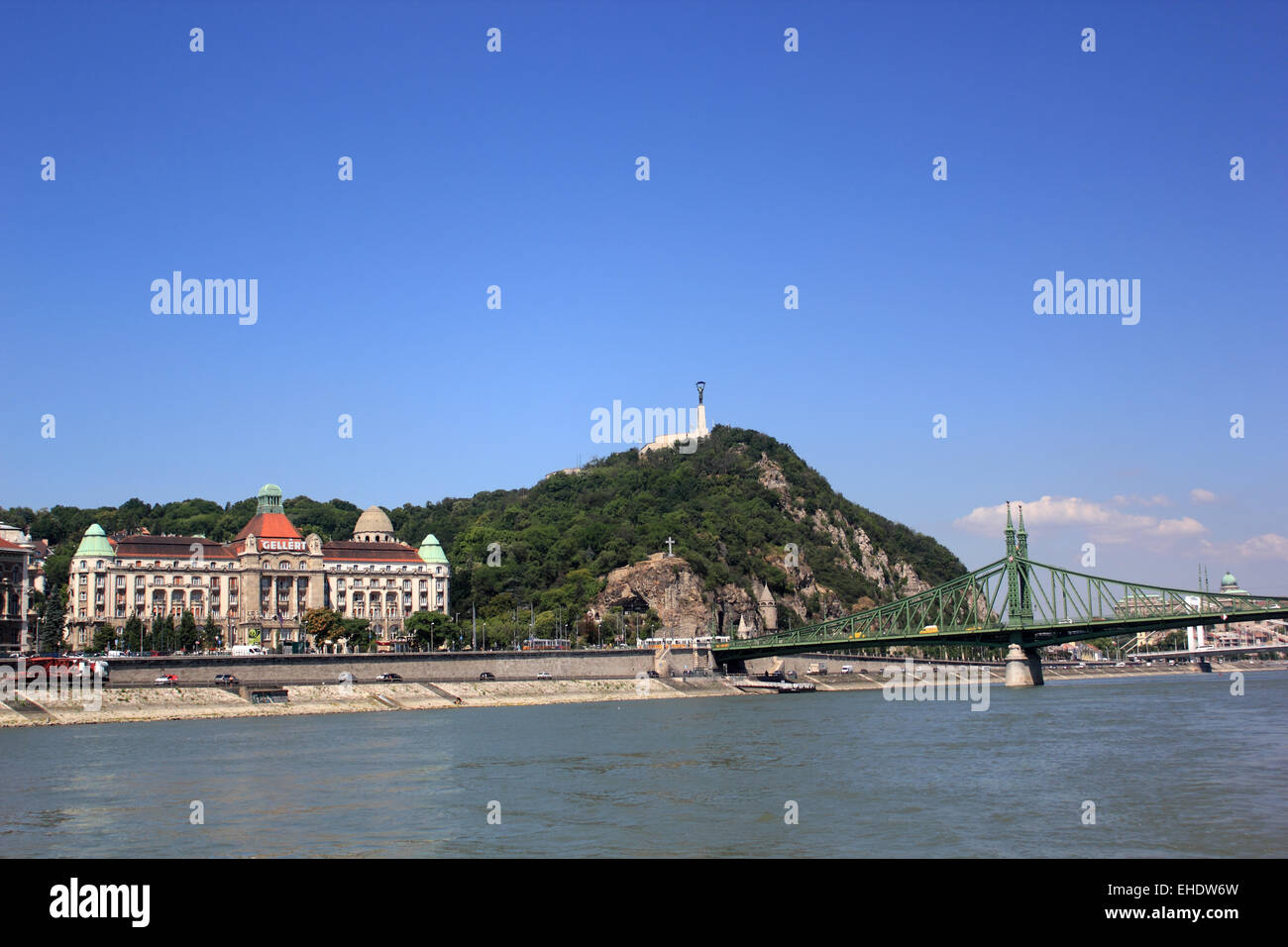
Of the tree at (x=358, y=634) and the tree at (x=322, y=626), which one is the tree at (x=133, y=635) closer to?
the tree at (x=322, y=626)

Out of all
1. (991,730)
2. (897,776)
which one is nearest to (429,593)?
(991,730)

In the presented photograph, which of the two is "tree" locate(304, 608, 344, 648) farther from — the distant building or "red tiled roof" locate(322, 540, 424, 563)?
the distant building

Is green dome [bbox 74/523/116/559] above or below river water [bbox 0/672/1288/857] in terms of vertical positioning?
above

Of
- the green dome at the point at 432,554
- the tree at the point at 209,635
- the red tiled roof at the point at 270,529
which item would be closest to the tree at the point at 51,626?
the tree at the point at 209,635

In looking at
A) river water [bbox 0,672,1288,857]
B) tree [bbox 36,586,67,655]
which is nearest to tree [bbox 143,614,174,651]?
tree [bbox 36,586,67,655]

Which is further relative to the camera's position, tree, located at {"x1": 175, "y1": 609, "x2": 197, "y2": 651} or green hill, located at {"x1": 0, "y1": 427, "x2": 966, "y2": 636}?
green hill, located at {"x1": 0, "y1": 427, "x2": 966, "y2": 636}

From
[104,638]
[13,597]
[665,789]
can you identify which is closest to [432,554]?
[104,638]

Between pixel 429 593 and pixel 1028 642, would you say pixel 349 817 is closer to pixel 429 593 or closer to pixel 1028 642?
pixel 1028 642
